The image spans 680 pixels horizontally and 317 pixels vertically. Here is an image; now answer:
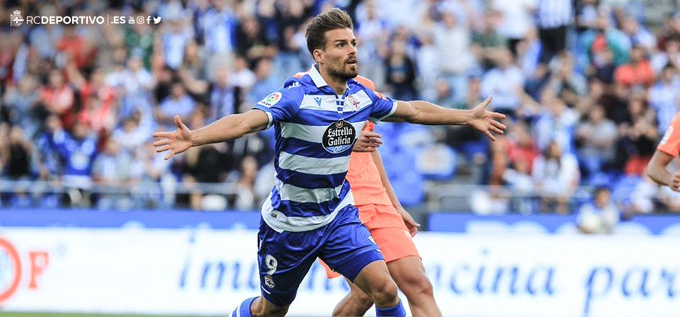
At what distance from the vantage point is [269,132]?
17.7 meters

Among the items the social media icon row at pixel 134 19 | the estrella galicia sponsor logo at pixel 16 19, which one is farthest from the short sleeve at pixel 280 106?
the estrella galicia sponsor logo at pixel 16 19

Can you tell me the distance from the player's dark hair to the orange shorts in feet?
5.48

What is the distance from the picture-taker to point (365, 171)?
369 inches

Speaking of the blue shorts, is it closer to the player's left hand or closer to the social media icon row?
the player's left hand

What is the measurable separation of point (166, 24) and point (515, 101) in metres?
5.90

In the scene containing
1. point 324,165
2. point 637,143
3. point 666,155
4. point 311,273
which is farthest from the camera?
point 637,143

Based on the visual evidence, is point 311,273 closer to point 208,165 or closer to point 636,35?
point 208,165

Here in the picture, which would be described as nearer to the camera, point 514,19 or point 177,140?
point 177,140

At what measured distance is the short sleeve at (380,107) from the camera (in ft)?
27.0

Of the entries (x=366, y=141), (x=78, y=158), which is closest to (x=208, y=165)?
(x=78, y=158)

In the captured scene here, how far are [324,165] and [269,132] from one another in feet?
31.9

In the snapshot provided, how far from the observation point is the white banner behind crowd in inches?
555

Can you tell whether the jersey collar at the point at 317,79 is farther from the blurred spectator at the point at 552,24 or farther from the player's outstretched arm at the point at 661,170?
the blurred spectator at the point at 552,24

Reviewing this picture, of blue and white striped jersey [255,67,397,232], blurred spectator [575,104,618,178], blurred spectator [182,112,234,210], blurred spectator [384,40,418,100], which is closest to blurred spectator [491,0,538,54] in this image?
blurred spectator [384,40,418,100]
